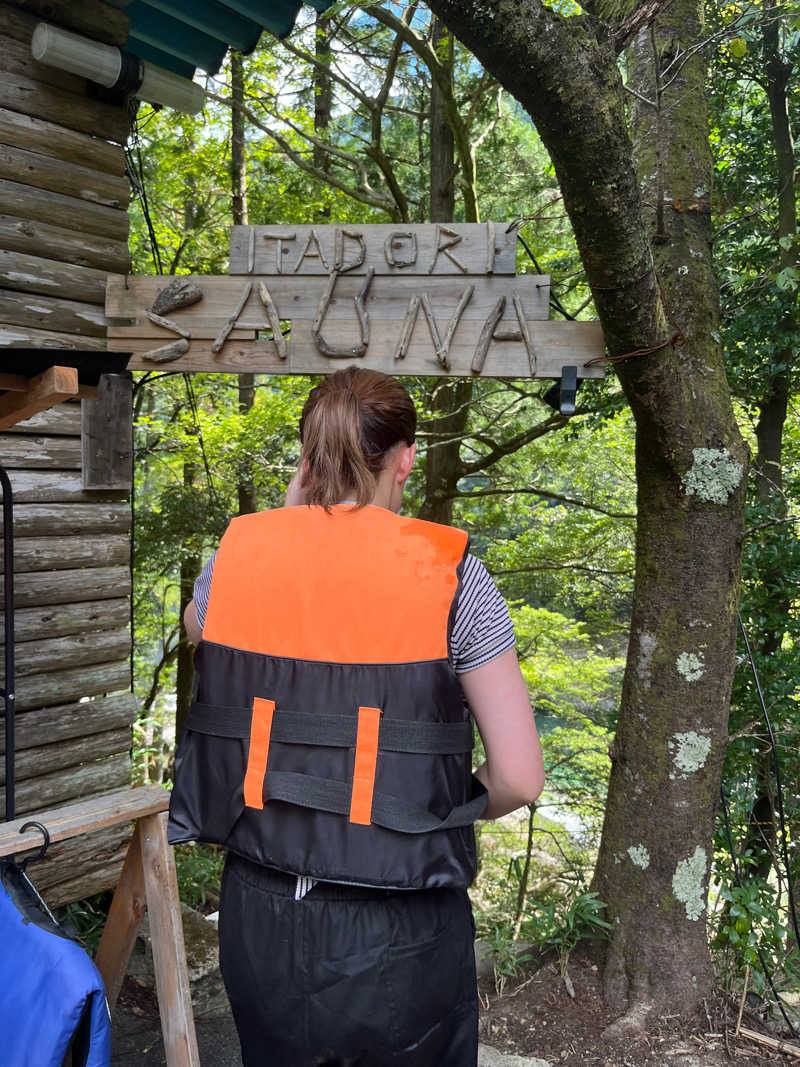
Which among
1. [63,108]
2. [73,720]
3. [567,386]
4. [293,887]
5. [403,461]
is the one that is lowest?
[73,720]

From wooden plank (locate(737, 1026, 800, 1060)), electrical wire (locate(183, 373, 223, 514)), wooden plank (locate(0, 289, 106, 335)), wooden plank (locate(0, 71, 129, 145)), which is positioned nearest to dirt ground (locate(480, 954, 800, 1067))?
wooden plank (locate(737, 1026, 800, 1060))

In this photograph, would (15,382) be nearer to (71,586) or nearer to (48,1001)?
(48,1001)

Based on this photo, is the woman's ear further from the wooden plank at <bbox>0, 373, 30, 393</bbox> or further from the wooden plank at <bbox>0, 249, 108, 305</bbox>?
the wooden plank at <bbox>0, 249, 108, 305</bbox>

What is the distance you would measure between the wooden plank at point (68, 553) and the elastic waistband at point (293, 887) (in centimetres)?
264

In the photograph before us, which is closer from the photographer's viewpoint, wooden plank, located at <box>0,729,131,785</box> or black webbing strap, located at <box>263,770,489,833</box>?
black webbing strap, located at <box>263,770,489,833</box>

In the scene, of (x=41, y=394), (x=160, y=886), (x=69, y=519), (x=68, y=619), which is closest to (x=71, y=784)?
(x=68, y=619)

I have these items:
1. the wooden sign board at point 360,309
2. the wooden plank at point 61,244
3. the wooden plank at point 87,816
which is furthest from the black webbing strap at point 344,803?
the wooden plank at point 61,244

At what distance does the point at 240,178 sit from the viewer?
31.8 ft

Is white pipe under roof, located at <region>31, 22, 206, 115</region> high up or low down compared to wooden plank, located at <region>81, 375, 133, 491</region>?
up

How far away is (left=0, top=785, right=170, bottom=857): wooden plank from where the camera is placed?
6.80 ft

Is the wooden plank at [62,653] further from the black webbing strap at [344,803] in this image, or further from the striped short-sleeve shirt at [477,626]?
the striped short-sleeve shirt at [477,626]

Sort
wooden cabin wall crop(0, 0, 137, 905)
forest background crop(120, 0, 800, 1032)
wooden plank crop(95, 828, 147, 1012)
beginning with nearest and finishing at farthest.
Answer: wooden plank crop(95, 828, 147, 1012) → wooden cabin wall crop(0, 0, 137, 905) → forest background crop(120, 0, 800, 1032)

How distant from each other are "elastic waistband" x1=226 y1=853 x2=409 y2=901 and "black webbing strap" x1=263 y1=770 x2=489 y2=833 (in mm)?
132

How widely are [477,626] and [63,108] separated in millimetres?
3688
